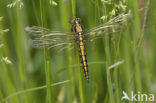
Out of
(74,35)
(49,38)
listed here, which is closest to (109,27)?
(74,35)

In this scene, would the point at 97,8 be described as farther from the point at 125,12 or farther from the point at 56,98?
the point at 56,98

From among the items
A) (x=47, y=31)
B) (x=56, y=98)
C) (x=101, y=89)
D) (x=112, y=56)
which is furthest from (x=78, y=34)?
(x=101, y=89)

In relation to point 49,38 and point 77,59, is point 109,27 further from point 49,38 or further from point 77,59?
point 49,38

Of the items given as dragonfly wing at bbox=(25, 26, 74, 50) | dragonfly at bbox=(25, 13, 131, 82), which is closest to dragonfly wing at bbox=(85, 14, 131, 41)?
dragonfly at bbox=(25, 13, 131, 82)

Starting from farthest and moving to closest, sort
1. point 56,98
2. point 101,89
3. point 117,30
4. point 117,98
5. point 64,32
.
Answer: point 101,89 → point 56,98 → point 64,32 → point 117,30 → point 117,98

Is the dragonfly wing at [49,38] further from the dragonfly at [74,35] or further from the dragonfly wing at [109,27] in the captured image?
the dragonfly wing at [109,27]

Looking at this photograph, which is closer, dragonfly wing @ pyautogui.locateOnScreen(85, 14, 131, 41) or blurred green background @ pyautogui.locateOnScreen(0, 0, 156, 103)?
blurred green background @ pyautogui.locateOnScreen(0, 0, 156, 103)

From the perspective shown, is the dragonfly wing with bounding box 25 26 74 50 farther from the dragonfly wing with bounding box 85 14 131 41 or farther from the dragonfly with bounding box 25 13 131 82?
the dragonfly wing with bounding box 85 14 131 41
